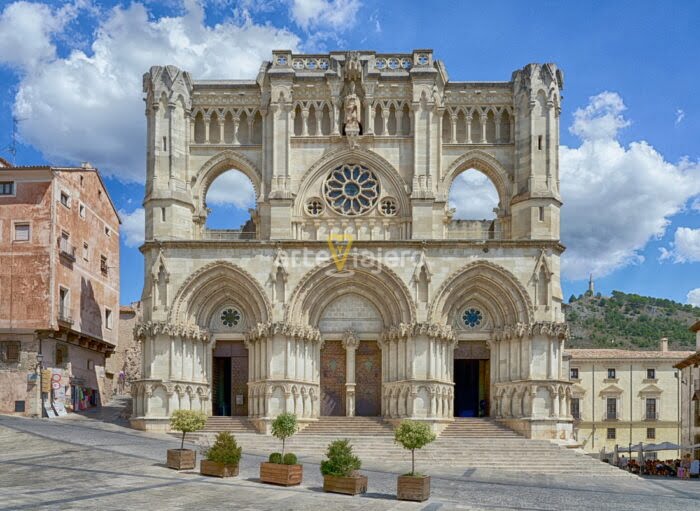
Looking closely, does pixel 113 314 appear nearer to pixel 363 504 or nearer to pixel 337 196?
pixel 337 196

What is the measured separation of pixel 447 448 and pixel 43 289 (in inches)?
910

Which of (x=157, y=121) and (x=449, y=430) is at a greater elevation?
(x=157, y=121)

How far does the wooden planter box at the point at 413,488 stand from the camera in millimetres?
24234

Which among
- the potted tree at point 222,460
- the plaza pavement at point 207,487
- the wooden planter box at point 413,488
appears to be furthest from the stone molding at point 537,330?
the potted tree at point 222,460

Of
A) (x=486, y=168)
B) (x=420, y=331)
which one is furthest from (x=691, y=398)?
(x=420, y=331)

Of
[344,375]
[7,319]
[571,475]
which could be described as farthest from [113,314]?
[571,475]

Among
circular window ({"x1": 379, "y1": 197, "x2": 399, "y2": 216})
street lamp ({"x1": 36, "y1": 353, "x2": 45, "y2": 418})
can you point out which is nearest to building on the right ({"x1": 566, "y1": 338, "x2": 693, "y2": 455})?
circular window ({"x1": 379, "y1": 197, "x2": 399, "y2": 216})

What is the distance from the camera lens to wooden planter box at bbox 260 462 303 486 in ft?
86.0

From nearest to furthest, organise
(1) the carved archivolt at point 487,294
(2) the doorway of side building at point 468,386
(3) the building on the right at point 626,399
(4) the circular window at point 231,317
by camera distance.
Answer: (1) the carved archivolt at point 487,294
(4) the circular window at point 231,317
(2) the doorway of side building at point 468,386
(3) the building on the right at point 626,399

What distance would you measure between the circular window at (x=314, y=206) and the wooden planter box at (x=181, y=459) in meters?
19.6

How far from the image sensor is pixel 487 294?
43969 millimetres

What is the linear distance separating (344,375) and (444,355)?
5617mm

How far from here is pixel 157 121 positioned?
1767 inches

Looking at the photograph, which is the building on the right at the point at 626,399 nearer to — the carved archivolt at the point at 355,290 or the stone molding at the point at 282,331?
the carved archivolt at the point at 355,290
